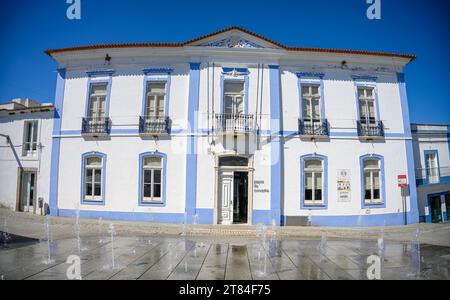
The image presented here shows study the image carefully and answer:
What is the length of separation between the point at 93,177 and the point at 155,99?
460 centimetres

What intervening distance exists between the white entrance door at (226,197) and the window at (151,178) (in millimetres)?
2784

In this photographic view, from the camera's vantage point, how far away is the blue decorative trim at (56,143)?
11898mm

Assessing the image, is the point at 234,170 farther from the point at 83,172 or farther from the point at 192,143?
the point at 83,172

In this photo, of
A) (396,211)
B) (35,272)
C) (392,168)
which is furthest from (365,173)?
(35,272)

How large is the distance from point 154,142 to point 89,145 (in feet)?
10.2

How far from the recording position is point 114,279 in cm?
457

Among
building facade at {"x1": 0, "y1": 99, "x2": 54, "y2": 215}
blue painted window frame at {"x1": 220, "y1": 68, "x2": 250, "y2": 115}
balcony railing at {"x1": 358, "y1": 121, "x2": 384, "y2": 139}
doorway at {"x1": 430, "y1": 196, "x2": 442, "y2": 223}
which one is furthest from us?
doorway at {"x1": 430, "y1": 196, "x2": 442, "y2": 223}

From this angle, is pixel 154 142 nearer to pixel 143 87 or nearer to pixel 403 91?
pixel 143 87

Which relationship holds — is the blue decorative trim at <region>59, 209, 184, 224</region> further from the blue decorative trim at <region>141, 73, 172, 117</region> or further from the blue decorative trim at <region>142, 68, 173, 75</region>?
the blue decorative trim at <region>142, 68, 173, 75</region>

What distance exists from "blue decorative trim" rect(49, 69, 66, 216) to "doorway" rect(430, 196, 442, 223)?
1825cm

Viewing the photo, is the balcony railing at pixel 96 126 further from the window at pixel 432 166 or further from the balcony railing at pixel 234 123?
the window at pixel 432 166

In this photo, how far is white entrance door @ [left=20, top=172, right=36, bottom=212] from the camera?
501 inches

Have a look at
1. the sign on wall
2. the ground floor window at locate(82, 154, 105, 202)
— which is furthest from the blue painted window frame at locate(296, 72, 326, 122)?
the ground floor window at locate(82, 154, 105, 202)

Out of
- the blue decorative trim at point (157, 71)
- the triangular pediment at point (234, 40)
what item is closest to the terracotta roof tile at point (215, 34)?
the triangular pediment at point (234, 40)
